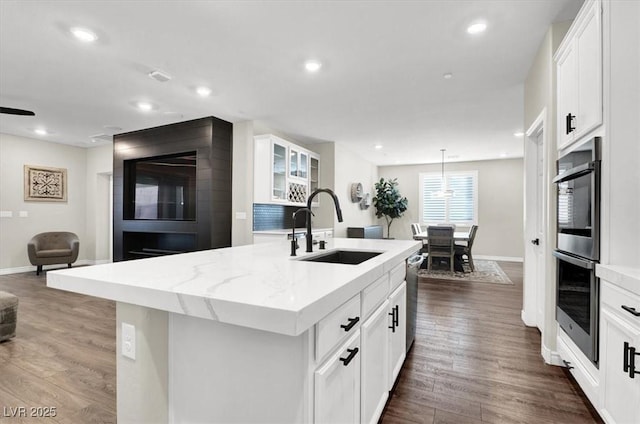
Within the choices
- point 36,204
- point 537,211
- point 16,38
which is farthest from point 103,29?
point 36,204

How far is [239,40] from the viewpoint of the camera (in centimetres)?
261

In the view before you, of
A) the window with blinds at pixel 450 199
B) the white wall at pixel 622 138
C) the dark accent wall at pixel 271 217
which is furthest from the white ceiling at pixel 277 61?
the window with blinds at pixel 450 199

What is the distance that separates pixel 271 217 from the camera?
215 inches

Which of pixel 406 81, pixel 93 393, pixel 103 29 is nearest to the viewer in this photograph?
pixel 93 393

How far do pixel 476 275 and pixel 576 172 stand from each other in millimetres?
4345

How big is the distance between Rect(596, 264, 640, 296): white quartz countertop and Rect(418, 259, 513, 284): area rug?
394cm

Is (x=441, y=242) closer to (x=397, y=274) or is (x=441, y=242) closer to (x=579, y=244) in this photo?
(x=579, y=244)

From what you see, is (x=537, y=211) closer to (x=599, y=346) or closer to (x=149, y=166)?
(x=599, y=346)

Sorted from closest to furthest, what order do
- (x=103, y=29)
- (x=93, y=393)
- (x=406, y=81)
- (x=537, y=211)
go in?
(x=93, y=393) < (x=103, y=29) < (x=537, y=211) < (x=406, y=81)

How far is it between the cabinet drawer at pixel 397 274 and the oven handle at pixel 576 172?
1.15 meters

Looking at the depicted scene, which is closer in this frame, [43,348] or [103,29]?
[103,29]

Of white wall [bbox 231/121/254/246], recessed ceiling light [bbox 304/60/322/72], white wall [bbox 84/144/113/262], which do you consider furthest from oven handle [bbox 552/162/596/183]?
white wall [bbox 84/144/113/262]

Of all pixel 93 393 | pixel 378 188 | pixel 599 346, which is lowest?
pixel 93 393

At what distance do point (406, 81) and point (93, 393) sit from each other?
3.71 m
